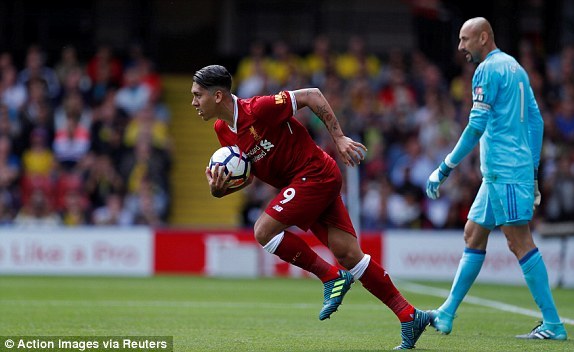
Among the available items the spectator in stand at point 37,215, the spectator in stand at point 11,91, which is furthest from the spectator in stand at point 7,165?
the spectator in stand at point 11,91

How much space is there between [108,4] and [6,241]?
322 inches

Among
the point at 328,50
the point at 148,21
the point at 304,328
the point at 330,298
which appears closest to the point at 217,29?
the point at 148,21

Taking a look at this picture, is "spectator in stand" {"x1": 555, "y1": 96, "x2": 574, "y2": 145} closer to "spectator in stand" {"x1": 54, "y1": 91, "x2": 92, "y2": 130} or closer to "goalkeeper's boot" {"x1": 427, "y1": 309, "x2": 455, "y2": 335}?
"spectator in stand" {"x1": 54, "y1": 91, "x2": 92, "y2": 130}

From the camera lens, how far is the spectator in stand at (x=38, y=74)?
20516 mm

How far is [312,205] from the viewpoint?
307 inches

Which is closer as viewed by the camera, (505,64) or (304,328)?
(505,64)

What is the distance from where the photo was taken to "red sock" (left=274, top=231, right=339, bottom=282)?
7809 mm

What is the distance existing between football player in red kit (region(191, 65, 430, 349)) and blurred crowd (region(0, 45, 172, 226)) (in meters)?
10.8

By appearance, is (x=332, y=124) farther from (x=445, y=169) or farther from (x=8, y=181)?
(x=8, y=181)

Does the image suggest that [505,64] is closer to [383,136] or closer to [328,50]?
[383,136]

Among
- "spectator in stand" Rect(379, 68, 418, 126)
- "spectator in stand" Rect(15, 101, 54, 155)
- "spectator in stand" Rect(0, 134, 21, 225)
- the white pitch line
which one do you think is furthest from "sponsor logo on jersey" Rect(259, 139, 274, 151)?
"spectator in stand" Rect(15, 101, 54, 155)

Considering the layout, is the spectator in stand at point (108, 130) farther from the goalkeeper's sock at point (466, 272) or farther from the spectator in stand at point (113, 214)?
the goalkeeper's sock at point (466, 272)

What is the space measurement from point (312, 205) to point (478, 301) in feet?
17.9

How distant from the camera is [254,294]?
13.8 metres
